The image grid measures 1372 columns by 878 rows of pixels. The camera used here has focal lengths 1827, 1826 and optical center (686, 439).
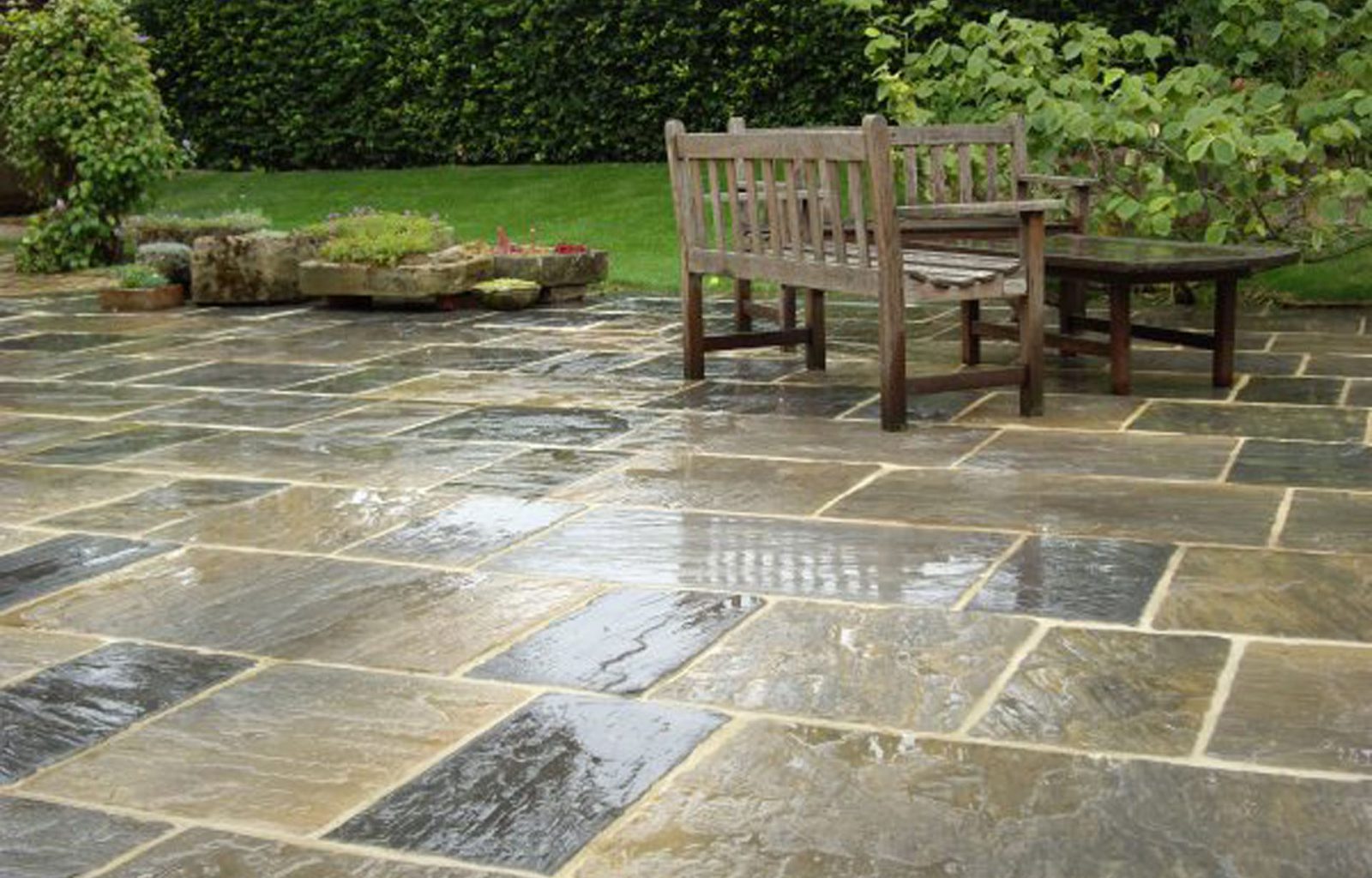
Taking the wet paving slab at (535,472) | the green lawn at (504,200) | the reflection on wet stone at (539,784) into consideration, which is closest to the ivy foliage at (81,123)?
the green lawn at (504,200)

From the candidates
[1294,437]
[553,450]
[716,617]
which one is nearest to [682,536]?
[716,617]

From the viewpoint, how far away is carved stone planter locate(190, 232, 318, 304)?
9719 millimetres

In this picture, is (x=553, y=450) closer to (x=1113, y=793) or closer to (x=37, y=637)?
(x=37, y=637)

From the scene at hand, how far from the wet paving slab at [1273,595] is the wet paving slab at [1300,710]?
0.46 ft

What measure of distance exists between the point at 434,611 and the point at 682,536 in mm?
780

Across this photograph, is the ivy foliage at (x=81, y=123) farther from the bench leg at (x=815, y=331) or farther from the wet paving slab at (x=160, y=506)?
the wet paving slab at (x=160, y=506)

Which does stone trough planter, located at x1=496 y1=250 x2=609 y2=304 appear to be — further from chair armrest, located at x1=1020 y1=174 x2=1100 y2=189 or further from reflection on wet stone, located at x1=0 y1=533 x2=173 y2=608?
reflection on wet stone, located at x1=0 y1=533 x2=173 y2=608

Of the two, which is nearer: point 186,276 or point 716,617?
point 716,617

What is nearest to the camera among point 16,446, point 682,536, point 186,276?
point 682,536

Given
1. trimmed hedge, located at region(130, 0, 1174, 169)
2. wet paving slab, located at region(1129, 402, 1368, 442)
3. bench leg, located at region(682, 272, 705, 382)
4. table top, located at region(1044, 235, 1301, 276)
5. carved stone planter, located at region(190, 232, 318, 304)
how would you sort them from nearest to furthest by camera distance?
wet paving slab, located at region(1129, 402, 1368, 442), table top, located at region(1044, 235, 1301, 276), bench leg, located at region(682, 272, 705, 382), carved stone planter, located at region(190, 232, 318, 304), trimmed hedge, located at region(130, 0, 1174, 169)

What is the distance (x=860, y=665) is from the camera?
3387mm

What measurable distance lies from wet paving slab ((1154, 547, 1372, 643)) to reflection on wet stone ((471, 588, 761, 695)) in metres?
0.90

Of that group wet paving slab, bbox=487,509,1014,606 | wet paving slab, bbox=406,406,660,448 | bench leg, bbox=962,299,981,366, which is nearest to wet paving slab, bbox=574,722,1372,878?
wet paving slab, bbox=487,509,1014,606

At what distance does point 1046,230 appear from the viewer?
7355 mm
